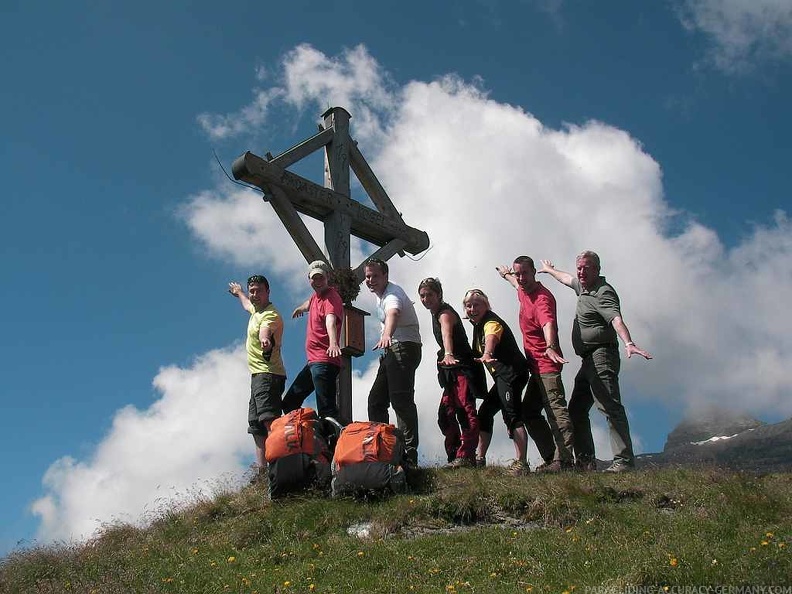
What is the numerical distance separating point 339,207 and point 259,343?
2887 mm

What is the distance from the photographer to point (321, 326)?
887cm

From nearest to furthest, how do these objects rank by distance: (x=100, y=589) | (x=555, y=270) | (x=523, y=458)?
(x=100, y=589) → (x=523, y=458) → (x=555, y=270)

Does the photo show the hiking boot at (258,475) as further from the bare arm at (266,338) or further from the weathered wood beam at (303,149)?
the weathered wood beam at (303,149)

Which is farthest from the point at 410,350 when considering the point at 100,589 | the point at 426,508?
the point at 100,589

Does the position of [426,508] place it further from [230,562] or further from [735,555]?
[735,555]

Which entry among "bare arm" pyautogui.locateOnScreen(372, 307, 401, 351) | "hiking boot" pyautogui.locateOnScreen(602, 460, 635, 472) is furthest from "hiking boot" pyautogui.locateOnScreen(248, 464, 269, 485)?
"hiking boot" pyautogui.locateOnScreen(602, 460, 635, 472)

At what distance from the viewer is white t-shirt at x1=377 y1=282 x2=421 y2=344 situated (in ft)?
28.5

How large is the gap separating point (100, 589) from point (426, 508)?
2.65m

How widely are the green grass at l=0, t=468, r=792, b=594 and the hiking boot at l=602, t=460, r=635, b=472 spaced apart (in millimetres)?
300

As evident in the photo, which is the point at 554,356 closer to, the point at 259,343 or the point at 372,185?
the point at 259,343

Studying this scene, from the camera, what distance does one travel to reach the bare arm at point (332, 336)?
8.44m

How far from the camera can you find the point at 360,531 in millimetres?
6766

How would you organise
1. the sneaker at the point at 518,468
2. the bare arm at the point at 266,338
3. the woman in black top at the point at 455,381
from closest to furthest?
the sneaker at the point at 518,468 → the woman in black top at the point at 455,381 → the bare arm at the point at 266,338

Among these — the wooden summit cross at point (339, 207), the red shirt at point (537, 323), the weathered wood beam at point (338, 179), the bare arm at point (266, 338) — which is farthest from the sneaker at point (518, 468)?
the weathered wood beam at point (338, 179)
